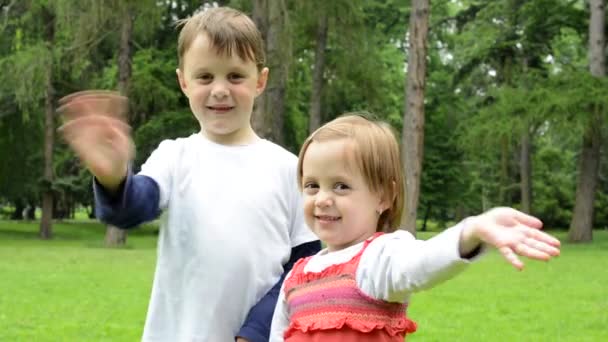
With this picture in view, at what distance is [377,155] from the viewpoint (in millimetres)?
2279

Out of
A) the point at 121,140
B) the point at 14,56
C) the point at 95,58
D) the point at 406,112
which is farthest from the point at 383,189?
the point at 95,58

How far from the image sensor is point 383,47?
3475cm

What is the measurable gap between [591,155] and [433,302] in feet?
49.5

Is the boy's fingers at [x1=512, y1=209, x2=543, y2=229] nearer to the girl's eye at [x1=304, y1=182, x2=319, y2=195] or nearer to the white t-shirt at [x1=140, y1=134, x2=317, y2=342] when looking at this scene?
the girl's eye at [x1=304, y1=182, x2=319, y2=195]

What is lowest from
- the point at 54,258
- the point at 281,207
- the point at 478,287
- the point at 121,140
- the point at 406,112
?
the point at 54,258

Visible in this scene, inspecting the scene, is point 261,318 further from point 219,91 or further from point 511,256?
point 511,256

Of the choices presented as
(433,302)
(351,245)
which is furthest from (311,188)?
(433,302)

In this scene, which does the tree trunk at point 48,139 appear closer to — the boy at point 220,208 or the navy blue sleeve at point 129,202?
the boy at point 220,208

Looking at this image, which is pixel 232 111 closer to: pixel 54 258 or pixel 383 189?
pixel 383 189

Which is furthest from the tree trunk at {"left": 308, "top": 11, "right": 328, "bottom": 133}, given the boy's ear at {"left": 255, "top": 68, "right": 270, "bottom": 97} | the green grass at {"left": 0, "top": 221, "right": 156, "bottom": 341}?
the boy's ear at {"left": 255, "top": 68, "right": 270, "bottom": 97}

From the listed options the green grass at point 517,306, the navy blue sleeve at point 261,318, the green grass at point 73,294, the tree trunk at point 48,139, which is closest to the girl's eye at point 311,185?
the navy blue sleeve at point 261,318

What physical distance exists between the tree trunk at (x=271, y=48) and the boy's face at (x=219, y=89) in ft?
47.5

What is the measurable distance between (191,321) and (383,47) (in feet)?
107

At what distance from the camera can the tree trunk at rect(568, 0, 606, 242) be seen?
78.4 ft
